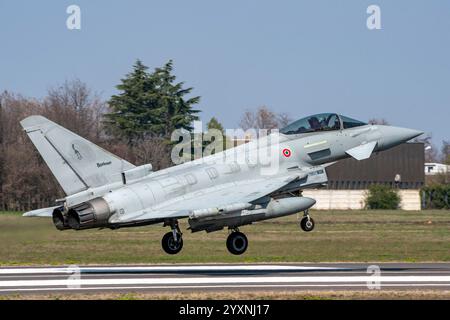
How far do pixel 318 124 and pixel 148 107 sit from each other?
43.1 metres

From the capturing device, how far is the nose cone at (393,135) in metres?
28.2

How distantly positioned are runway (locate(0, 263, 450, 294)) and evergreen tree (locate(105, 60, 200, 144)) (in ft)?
124

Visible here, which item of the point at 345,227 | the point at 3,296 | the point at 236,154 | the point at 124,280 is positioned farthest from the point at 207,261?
the point at 345,227

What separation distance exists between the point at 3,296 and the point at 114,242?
16992mm

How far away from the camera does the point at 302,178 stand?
26.7 metres

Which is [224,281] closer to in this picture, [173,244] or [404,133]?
[173,244]

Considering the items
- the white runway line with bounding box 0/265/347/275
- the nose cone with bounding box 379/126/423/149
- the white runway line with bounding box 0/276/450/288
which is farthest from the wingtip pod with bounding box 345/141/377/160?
the white runway line with bounding box 0/276/450/288

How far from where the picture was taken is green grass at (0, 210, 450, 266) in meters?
30.6

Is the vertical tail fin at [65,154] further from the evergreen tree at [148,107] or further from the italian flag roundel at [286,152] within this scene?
the evergreen tree at [148,107]

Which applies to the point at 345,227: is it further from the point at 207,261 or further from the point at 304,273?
the point at 304,273

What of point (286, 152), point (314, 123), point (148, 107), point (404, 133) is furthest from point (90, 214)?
point (148, 107)

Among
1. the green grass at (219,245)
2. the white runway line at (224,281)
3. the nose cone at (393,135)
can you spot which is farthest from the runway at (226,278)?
the nose cone at (393,135)

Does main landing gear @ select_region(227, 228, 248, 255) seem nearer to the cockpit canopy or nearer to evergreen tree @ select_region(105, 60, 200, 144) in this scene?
the cockpit canopy

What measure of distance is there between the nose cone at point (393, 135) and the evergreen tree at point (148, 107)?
37.8 m
